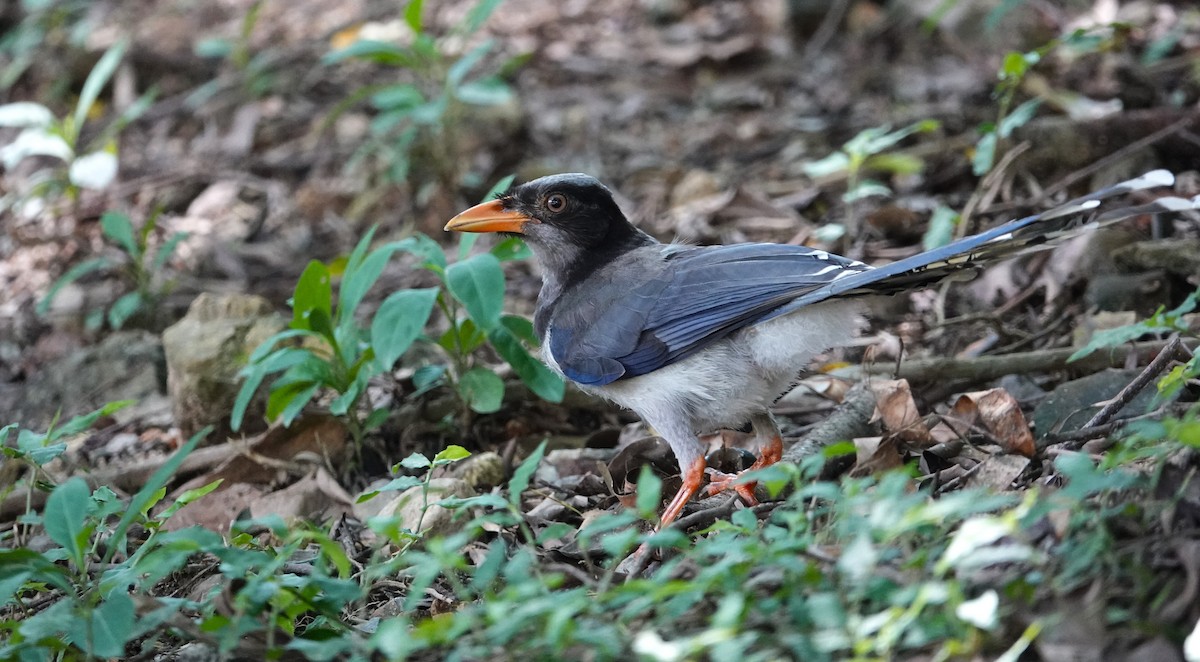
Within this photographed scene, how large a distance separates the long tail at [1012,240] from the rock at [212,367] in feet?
9.60

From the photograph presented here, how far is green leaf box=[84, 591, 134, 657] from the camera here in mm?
3020

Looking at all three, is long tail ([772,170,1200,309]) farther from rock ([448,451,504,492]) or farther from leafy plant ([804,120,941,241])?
leafy plant ([804,120,941,241])

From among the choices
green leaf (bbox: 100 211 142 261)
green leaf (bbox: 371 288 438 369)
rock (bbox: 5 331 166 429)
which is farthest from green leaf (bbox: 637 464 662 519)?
green leaf (bbox: 100 211 142 261)

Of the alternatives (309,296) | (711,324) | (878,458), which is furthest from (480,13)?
(878,458)

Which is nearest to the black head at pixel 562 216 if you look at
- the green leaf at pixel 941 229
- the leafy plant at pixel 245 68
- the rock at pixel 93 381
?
the green leaf at pixel 941 229

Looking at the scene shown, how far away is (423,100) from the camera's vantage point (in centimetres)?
751

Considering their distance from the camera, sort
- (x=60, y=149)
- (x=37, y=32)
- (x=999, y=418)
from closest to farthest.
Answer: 1. (x=999, y=418)
2. (x=60, y=149)
3. (x=37, y=32)

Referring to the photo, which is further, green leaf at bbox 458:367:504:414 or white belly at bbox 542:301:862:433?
green leaf at bbox 458:367:504:414

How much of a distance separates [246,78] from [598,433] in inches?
245

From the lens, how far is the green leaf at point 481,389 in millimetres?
4984

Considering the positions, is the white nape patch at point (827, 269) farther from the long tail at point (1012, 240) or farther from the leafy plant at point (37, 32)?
the leafy plant at point (37, 32)

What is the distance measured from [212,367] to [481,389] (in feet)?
4.66

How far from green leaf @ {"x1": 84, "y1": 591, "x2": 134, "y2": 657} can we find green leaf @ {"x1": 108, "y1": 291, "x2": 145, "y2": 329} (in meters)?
3.87

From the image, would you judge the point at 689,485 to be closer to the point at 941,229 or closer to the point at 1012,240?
the point at 1012,240
